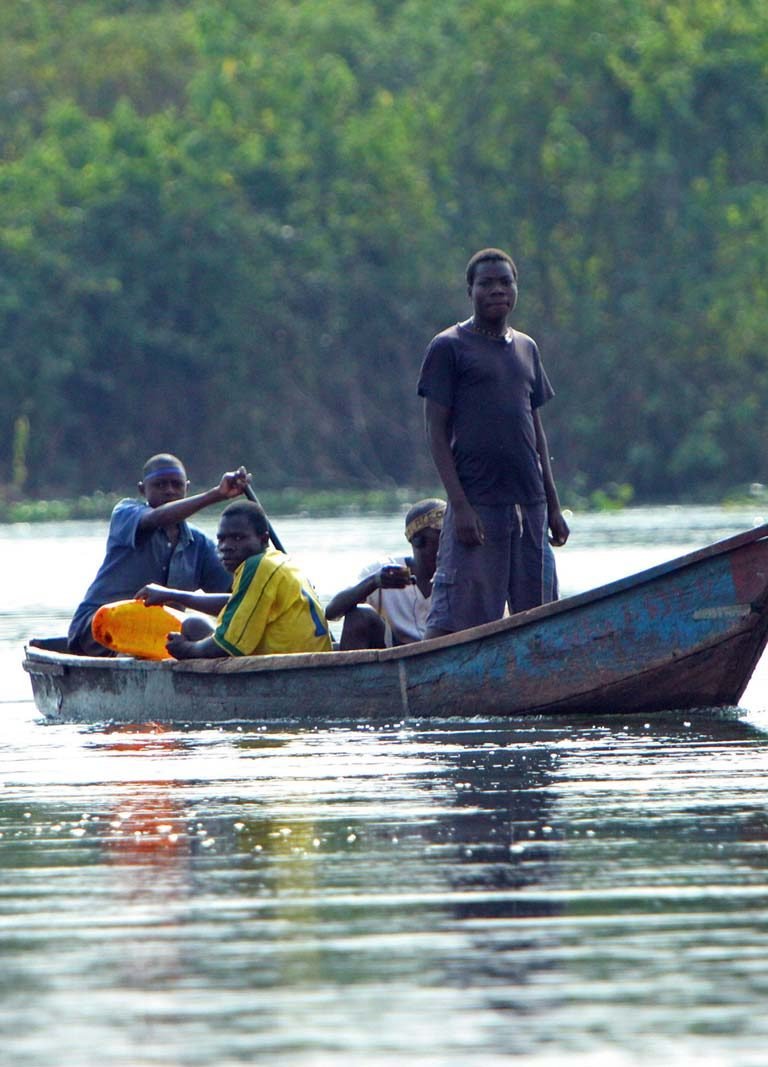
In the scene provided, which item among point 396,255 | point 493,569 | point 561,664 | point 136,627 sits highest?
point 396,255

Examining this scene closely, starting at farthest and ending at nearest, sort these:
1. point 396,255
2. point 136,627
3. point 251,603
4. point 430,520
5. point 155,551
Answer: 1. point 396,255
2. point 155,551
3. point 136,627
4. point 430,520
5. point 251,603

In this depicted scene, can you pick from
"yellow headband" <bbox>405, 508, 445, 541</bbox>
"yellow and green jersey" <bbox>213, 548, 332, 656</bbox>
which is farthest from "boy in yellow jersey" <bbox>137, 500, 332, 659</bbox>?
"yellow headband" <bbox>405, 508, 445, 541</bbox>

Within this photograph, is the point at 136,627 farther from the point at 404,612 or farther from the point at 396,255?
the point at 396,255

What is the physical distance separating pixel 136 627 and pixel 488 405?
1986 millimetres

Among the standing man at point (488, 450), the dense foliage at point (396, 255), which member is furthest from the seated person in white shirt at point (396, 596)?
the dense foliage at point (396, 255)

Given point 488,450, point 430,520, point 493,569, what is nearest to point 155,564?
point 430,520

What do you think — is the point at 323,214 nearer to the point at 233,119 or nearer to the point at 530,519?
the point at 233,119

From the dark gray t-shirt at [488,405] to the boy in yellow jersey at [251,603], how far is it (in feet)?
2.68

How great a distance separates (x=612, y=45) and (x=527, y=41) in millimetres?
1497

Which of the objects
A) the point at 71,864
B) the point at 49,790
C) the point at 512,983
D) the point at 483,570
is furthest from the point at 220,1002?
the point at 483,570

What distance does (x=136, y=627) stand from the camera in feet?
33.9

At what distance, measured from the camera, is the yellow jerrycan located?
33.9 ft

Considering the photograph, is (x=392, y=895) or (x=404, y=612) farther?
(x=404, y=612)

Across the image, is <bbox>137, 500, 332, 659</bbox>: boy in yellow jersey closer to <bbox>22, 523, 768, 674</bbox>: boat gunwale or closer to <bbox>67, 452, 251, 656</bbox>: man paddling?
<bbox>22, 523, 768, 674</bbox>: boat gunwale
